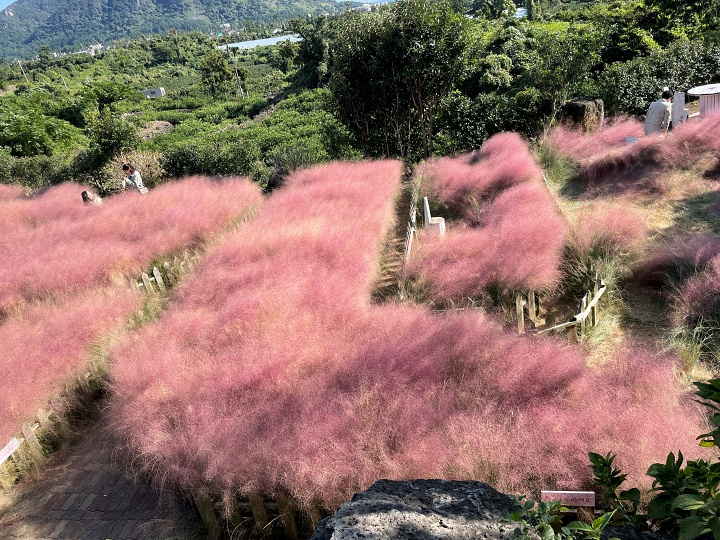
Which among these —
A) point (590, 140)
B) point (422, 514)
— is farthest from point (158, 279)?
point (590, 140)

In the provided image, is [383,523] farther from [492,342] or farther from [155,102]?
[155,102]

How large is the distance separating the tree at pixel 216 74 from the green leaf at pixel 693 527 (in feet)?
212

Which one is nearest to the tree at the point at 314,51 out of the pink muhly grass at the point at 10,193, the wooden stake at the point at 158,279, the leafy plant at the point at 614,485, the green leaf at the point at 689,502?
the pink muhly grass at the point at 10,193

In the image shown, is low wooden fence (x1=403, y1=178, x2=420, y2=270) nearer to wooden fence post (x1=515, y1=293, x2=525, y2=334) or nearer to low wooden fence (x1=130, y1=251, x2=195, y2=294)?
wooden fence post (x1=515, y1=293, x2=525, y2=334)

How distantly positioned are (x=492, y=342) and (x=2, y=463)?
14.7ft

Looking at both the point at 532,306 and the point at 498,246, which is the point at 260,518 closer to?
the point at 532,306

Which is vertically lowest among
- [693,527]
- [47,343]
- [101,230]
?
[47,343]

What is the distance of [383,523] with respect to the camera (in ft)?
6.85

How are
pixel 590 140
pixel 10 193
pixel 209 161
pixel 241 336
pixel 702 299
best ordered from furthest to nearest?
pixel 209 161
pixel 10 193
pixel 590 140
pixel 702 299
pixel 241 336

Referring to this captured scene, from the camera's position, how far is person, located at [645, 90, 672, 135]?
10.2m

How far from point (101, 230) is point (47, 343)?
13.5 feet

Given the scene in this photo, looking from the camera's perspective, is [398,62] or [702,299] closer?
[702,299]

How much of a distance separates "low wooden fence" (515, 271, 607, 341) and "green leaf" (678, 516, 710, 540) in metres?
2.84

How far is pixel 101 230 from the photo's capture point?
29.3ft
